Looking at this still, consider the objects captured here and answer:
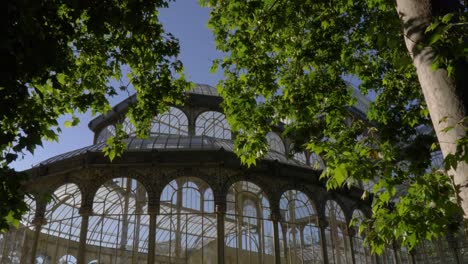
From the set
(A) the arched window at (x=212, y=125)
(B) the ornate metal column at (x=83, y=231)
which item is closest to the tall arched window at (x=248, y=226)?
(B) the ornate metal column at (x=83, y=231)

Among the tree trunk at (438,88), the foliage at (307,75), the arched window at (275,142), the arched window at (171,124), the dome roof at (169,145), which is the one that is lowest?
the tree trunk at (438,88)

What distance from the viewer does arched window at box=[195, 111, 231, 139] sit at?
25281 millimetres

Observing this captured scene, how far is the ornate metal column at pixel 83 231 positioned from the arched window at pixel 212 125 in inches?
334

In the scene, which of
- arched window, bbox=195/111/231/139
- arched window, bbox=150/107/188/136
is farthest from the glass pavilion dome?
arched window, bbox=195/111/231/139

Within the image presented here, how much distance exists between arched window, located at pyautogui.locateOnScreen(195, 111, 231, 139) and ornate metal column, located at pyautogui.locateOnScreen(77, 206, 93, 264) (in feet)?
27.8

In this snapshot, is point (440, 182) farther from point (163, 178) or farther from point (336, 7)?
point (163, 178)

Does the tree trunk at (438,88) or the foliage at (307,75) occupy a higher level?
the foliage at (307,75)

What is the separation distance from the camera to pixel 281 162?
796 inches

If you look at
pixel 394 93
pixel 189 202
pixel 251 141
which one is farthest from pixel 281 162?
pixel 251 141

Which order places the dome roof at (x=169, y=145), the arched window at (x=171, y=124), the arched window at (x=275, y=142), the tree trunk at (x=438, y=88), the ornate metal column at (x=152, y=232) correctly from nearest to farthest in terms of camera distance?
the tree trunk at (x=438, y=88) < the ornate metal column at (x=152, y=232) < the dome roof at (x=169, y=145) < the arched window at (x=171, y=124) < the arched window at (x=275, y=142)

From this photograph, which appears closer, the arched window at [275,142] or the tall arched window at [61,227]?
the tall arched window at [61,227]

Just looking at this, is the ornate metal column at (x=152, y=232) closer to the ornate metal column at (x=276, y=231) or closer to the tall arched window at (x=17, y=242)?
the ornate metal column at (x=276, y=231)

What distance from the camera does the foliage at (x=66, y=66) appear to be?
546 cm

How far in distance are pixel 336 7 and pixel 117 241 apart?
12.5 meters
